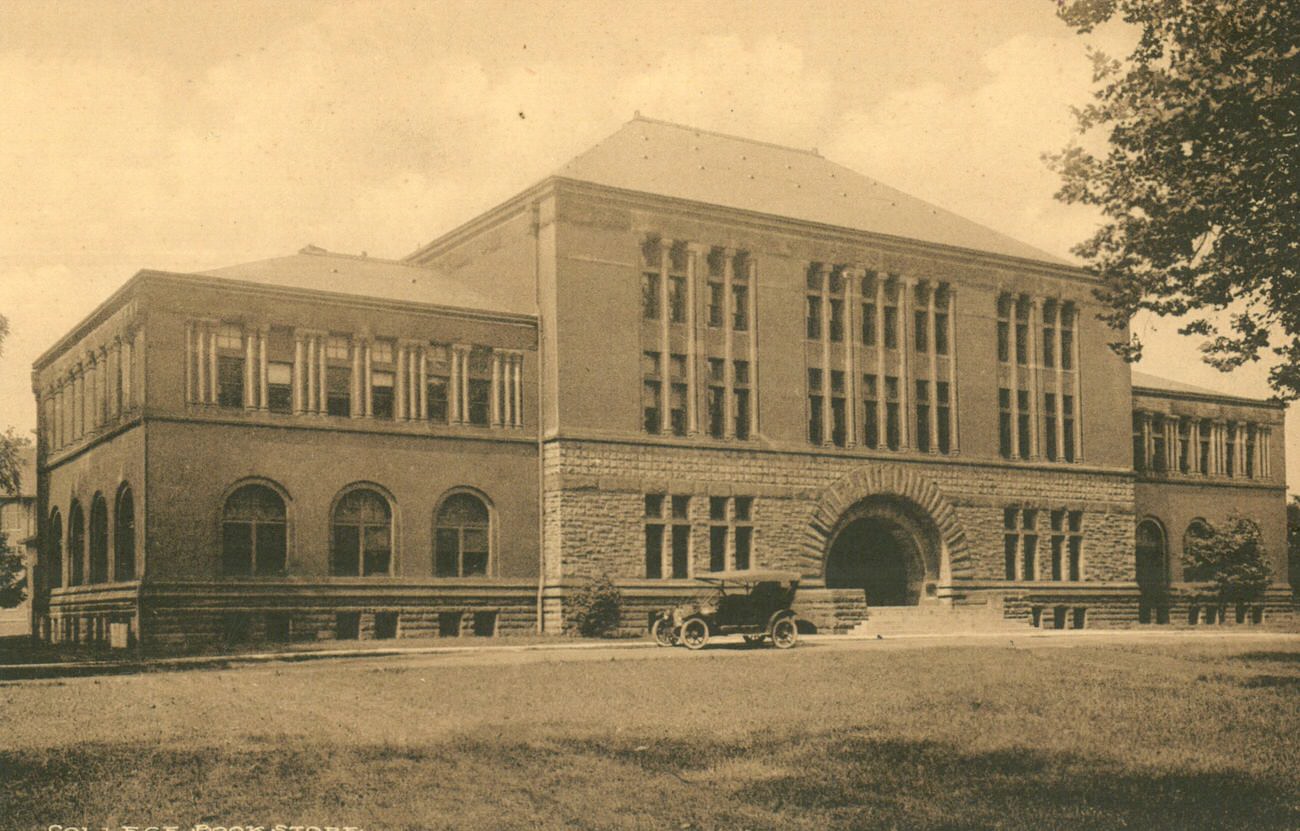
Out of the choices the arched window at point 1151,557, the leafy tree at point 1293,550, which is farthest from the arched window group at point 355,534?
the leafy tree at point 1293,550

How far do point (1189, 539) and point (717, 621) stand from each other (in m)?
29.1

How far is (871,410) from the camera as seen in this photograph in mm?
44000

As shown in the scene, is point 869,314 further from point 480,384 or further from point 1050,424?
point 480,384

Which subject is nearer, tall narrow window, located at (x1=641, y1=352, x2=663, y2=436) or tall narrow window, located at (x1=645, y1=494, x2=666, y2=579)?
tall narrow window, located at (x1=645, y1=494, x2=666, y2=579)

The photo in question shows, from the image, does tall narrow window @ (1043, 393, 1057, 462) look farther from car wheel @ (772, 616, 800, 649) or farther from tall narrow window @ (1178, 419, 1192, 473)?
car wheel @ (772, 616, 800, 649)

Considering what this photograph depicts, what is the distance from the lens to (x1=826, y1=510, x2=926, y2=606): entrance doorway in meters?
44.5

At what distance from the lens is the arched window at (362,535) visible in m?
35.7

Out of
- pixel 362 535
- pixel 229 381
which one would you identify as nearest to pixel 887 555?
pixel 362 535

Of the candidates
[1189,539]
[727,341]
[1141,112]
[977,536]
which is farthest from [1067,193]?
[1189,539]

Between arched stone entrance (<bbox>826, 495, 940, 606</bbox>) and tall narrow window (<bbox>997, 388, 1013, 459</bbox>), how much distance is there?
172 inches

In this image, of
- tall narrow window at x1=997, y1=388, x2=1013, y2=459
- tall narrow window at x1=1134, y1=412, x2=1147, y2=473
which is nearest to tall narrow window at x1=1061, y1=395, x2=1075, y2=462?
tall narrow window at x1=997, y1=388, x2=1013, y2=459

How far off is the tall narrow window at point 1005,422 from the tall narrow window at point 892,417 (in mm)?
4474

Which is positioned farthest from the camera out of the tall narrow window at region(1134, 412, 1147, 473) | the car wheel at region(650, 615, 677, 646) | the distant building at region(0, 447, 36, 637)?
the distant building at region(0, 447, 36, 637)

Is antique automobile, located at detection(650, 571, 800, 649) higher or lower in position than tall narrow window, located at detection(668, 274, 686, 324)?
lower
